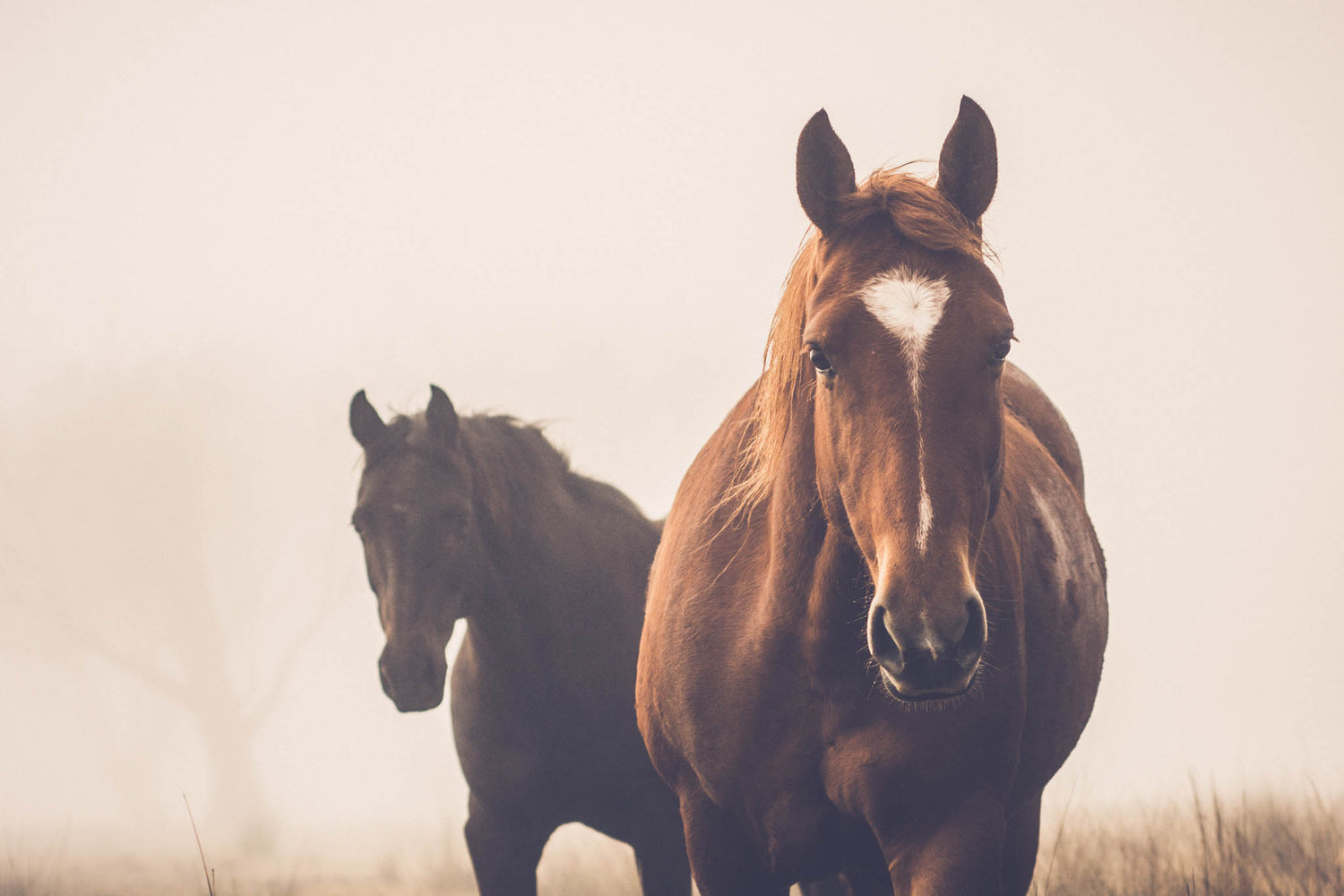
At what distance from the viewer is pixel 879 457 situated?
2.20 meters

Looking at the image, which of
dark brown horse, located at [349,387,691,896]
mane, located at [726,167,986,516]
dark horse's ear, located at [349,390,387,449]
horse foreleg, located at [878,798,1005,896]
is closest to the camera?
mane, located at [726,167,986,516]

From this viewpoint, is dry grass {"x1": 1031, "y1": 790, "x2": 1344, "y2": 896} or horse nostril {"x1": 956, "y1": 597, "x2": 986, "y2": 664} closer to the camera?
horse nostril {"x1": 956, "y1": 597, "x2": 986, "y2": 664}

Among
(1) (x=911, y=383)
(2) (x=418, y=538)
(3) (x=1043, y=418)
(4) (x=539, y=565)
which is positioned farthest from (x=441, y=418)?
(1) (x=911, y=383)

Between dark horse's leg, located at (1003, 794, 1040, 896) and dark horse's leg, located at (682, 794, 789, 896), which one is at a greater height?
dark horse's leg, located at (682, 794, 789, 896)

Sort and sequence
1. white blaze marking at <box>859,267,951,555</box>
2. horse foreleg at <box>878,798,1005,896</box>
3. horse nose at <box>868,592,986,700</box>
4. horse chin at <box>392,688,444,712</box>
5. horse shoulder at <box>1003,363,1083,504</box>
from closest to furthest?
horse nose at <box>868,592,986,700</box> → white blaze marking at <box>859,267,951,555</box> → horse foreleg at <box>878,798,1005,896</box> → horse shoulder at <box>1003,363,1083,504</box> → horse chin at <box>392,688,444,712</box>

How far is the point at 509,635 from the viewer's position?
496cm

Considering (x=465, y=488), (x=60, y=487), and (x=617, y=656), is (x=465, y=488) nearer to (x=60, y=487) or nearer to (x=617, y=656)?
(x=617, y=656)

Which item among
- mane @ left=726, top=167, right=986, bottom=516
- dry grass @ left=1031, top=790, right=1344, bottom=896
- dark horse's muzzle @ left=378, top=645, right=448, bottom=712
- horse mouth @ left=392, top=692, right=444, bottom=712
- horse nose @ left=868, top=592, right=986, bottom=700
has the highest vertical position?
mane @ left=726, top=167, right=986, bottom=516

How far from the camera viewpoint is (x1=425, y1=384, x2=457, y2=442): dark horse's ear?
4867 millimetres

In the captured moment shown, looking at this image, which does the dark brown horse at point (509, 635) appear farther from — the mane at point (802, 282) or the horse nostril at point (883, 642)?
the horse nostril at point (883, 642)

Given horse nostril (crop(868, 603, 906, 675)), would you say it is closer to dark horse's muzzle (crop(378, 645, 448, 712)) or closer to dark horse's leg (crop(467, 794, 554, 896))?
dark horse's muzzle (crop(378, 645, 448, 712))

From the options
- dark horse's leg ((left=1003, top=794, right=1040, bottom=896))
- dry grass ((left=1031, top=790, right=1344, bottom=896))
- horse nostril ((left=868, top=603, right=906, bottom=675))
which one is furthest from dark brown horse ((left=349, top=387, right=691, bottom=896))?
horse nostril ((left=868, top=603, right=906, bottom=675))

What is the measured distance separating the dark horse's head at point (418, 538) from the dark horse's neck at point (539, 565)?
0.12m

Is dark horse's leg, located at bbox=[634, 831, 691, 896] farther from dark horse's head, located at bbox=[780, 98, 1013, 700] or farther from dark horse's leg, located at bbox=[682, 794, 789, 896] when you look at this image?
dark horse's head, located at bbox=[780, 98, 1013, 700]
